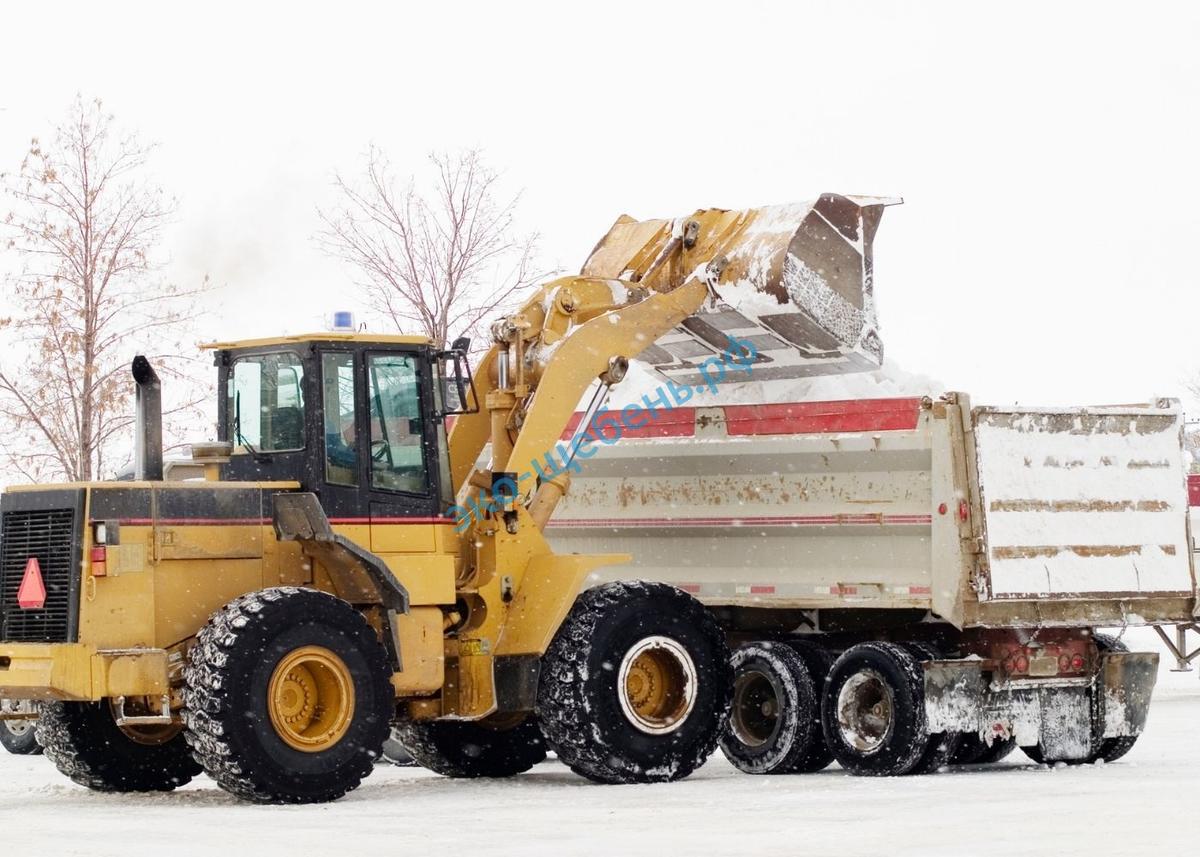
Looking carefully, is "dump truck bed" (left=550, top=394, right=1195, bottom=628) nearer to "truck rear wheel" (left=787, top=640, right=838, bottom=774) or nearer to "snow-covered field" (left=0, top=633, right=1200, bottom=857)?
"truck rear wheel" (left=787, top=640, right=838, bottom=774)

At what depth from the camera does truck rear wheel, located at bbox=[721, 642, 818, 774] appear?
14.4 metres

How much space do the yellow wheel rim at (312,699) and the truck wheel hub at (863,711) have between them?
371 centimetres

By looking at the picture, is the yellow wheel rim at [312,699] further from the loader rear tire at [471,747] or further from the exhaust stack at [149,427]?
the loader rear tire at [471,747]

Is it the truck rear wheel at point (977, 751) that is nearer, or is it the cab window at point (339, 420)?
the cab window at point (339, 420)

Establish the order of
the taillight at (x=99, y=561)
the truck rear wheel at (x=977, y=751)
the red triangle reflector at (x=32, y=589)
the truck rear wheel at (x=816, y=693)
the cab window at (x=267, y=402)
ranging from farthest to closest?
the truck rear wheel at (x=977, y=751) → the truck rear wheel at (x=816, y=693) → the cab window at (x=267, y=402) → the red triangle reflector at (x=32, y=589) → the taillight at (x=99, y=561)

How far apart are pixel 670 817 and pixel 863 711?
334cm

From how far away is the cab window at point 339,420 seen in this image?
12.7 meters

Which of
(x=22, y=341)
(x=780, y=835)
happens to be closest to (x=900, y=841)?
(x=780, y=835)

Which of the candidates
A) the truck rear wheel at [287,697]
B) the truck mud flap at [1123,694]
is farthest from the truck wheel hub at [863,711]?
the truck rear wheel at [287,697]

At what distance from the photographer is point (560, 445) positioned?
14.8 metres

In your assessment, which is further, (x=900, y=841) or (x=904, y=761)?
(x=904, y=761)

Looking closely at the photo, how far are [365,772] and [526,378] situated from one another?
3068 millimetres

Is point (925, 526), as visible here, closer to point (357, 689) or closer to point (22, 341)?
point (357, 689)

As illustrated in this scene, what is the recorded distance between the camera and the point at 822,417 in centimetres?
1412
